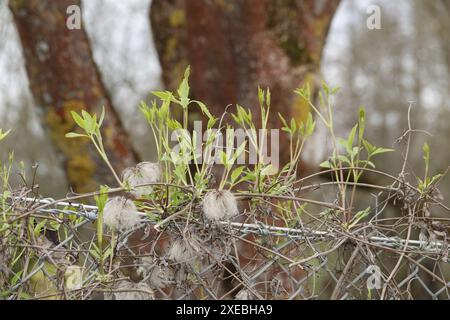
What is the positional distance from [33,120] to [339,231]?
7774 millimetres

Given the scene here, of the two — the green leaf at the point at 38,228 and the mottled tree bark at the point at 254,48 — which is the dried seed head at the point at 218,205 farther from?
the mottled tree bark at the point at 254,48

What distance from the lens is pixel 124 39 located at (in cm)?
874

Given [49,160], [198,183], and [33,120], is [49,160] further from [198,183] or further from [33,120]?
[198,183]

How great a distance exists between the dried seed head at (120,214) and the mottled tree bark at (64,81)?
2.42 m

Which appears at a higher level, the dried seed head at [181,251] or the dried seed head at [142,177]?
the dried seed head at [142,177]

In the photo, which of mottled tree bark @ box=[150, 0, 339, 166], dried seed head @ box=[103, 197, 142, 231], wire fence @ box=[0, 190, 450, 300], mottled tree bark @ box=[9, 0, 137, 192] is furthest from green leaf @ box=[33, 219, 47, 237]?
mottled tree bark @ box=[150, 0, 339, 166]

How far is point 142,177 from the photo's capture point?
3.96ft

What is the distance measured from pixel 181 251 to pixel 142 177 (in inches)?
6.6

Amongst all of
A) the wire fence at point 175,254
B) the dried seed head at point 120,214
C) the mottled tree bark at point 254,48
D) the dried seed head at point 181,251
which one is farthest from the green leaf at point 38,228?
the mottled tree bark at point 254,48

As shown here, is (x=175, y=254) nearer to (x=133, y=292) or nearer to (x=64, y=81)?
(x=133, y=292)

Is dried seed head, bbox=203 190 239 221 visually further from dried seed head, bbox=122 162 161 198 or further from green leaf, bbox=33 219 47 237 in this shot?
green leaf, bbox=33 219 47 237

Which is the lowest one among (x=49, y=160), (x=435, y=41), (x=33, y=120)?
(x=49, y=160)

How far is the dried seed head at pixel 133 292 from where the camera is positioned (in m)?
1.08

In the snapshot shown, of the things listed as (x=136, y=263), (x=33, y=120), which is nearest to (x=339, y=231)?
(x=136, y=263)
